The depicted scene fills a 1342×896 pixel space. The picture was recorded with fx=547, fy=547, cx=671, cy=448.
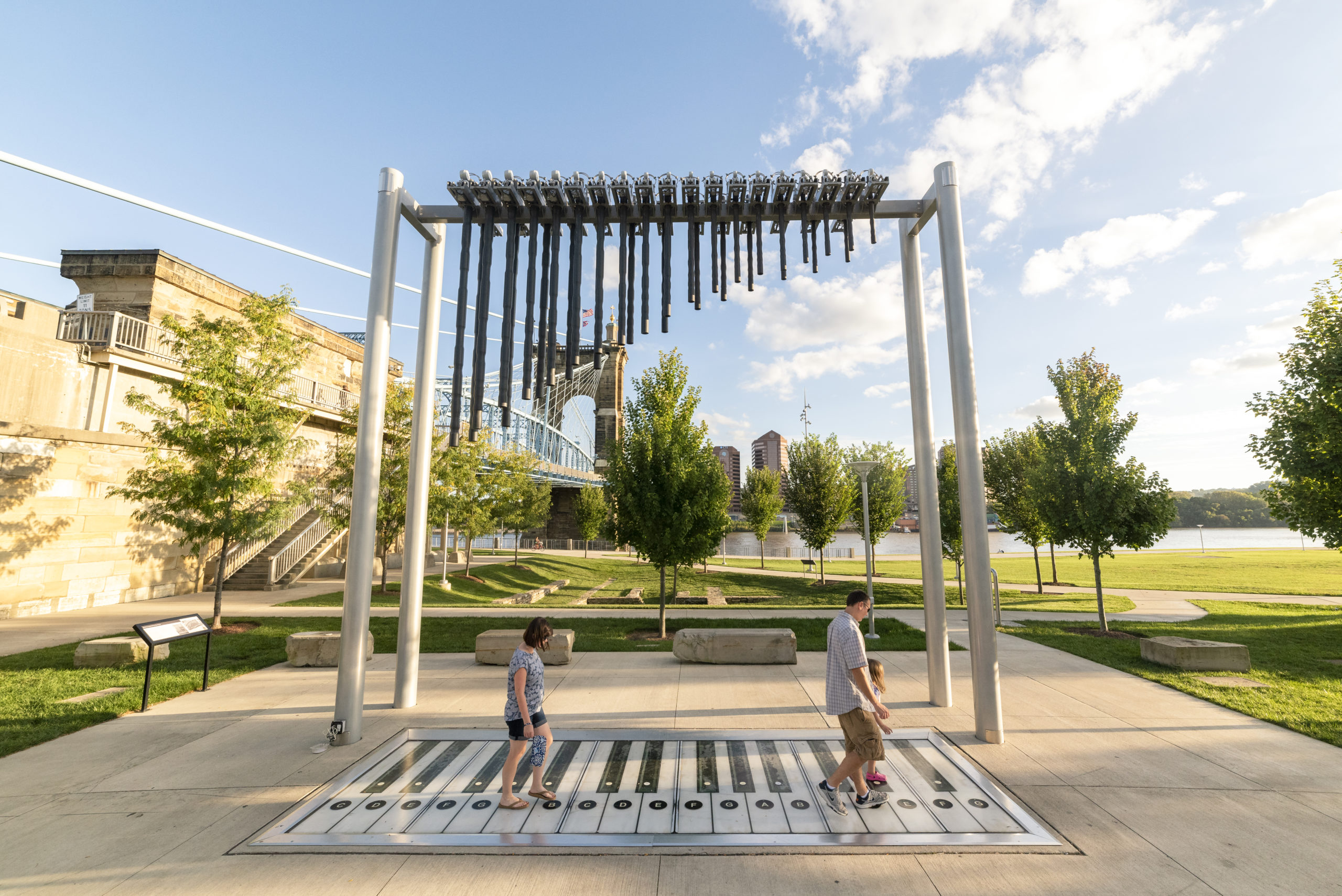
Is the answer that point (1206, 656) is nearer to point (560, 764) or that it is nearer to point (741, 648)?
point (741, 648)

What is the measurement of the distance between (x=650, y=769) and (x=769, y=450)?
581ft

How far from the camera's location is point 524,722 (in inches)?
177

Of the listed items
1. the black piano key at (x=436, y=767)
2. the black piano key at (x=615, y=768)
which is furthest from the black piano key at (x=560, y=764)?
the black piano key at (x=436, y=767)

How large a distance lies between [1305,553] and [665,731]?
205ft

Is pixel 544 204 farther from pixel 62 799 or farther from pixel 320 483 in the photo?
pixel 320 483

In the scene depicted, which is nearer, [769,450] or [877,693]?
[877,693]

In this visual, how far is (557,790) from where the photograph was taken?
4.91 metres

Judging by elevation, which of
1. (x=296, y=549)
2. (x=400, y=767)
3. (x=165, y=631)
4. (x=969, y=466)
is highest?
Result: (x=969, y=466)

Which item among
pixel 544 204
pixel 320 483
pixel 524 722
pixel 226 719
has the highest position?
pixel 544 204

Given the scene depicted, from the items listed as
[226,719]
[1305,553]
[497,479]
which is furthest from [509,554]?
[1305,553]

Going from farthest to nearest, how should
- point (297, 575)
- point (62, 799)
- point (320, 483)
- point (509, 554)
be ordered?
point (509, 554)
point (320, 483)
point (297, 575)
point (62, 799)

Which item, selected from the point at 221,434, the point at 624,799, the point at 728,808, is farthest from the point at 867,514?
the point at 221,434

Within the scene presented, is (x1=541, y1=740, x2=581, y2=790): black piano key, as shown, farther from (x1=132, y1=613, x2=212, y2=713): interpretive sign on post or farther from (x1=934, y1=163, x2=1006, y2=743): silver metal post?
(x1=132, y1=613, x2=212, y2=713): interpretive sign on post

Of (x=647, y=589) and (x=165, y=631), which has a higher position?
(x=165, y=631)
